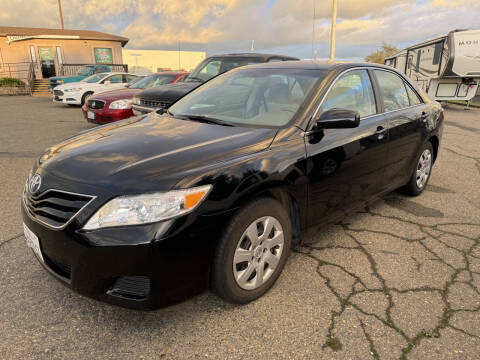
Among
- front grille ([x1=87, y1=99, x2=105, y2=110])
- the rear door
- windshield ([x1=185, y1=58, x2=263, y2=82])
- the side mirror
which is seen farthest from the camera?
front grille ([x1=87, y1=99, x2=105, y2=110])

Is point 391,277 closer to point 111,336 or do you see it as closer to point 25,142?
point 111,336

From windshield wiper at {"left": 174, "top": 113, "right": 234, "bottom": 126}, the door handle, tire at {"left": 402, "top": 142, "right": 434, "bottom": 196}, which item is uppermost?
windshield wiper at {"left": 174, "top": 113, "right": 234, "bottom": 126}

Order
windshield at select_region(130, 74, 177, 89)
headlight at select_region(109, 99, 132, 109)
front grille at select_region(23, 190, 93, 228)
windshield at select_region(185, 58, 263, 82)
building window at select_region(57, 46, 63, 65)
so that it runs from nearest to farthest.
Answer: front grille at select_region(23, 190, 93, 228) → windshield at select_region(185, 58, 263, 82) → headlight at select_region(109, 99, 132, 109) → windshield at select_region(130, 74, 177, 89) → building window at select_region(57, 46, 63, 65)

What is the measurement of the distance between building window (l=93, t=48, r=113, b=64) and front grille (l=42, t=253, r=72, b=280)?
30.0 m

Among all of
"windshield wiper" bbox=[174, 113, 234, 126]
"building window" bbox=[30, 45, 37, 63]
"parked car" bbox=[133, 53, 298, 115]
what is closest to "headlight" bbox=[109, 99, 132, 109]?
"parked car" bbox=[133, 53, 298, 115]

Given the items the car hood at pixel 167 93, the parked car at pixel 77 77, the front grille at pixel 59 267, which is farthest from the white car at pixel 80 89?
the front grille at pixel 59 267

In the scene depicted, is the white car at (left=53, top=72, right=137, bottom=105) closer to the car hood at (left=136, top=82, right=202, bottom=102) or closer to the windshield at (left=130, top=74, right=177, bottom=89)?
the windshield at (left=130, top=74, right=177, bottom=89)

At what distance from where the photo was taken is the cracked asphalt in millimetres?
2049

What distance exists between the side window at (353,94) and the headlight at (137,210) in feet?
5.02

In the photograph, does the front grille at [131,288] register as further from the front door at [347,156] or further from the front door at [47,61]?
the front door at [47,61]

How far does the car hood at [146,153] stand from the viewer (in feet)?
6.48

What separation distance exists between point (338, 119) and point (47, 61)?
2988 cm

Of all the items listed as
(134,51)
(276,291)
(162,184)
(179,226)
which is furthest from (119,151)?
(134,51)

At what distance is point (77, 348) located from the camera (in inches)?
79.9
